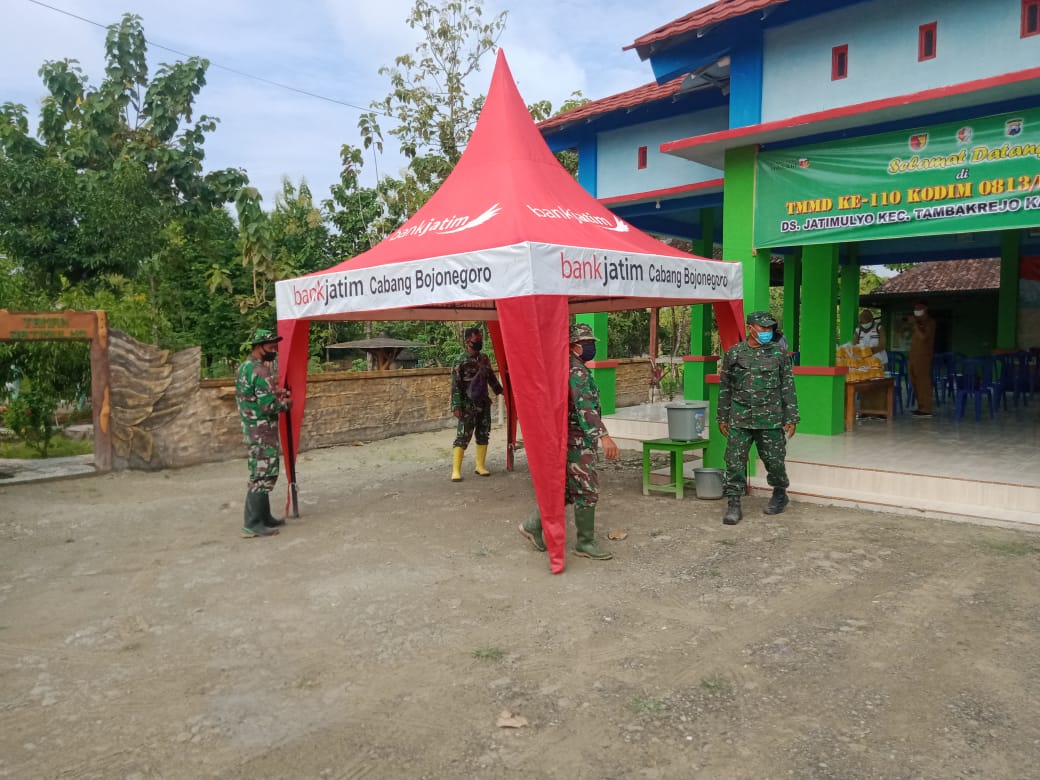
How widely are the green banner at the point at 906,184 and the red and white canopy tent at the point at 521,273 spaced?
115 cm

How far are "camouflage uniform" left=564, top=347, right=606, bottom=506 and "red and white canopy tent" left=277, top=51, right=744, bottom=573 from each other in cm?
24

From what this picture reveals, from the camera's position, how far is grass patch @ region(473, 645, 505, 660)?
353 cm

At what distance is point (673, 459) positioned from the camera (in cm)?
685

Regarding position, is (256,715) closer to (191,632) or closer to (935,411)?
(191,632)

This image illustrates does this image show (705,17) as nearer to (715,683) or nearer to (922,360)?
(922,360)

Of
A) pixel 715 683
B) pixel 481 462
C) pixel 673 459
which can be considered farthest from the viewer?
pixel 481 462

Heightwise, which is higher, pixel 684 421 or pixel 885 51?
pixel 885 51

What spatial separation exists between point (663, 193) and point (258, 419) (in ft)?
20.0

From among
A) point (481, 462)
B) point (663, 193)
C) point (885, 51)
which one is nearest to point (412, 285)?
point (481, 462)

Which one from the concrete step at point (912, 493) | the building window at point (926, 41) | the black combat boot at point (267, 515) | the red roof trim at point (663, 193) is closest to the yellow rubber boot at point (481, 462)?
the black combat boot at point (267, 515)

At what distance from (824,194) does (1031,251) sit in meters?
9.57

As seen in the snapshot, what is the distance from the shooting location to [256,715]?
119 inches

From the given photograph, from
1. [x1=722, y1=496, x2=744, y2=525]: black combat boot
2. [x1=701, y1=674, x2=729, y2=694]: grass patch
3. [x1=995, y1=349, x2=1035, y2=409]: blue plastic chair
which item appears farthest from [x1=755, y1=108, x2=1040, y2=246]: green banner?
[x1=995, y1=349, x2=1035, y2=409]: blue plastic chair

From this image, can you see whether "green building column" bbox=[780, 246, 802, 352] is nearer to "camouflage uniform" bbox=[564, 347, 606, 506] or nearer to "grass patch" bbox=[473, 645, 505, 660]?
"camouflage uniform" bbox=[564, 347, 606, 506]
